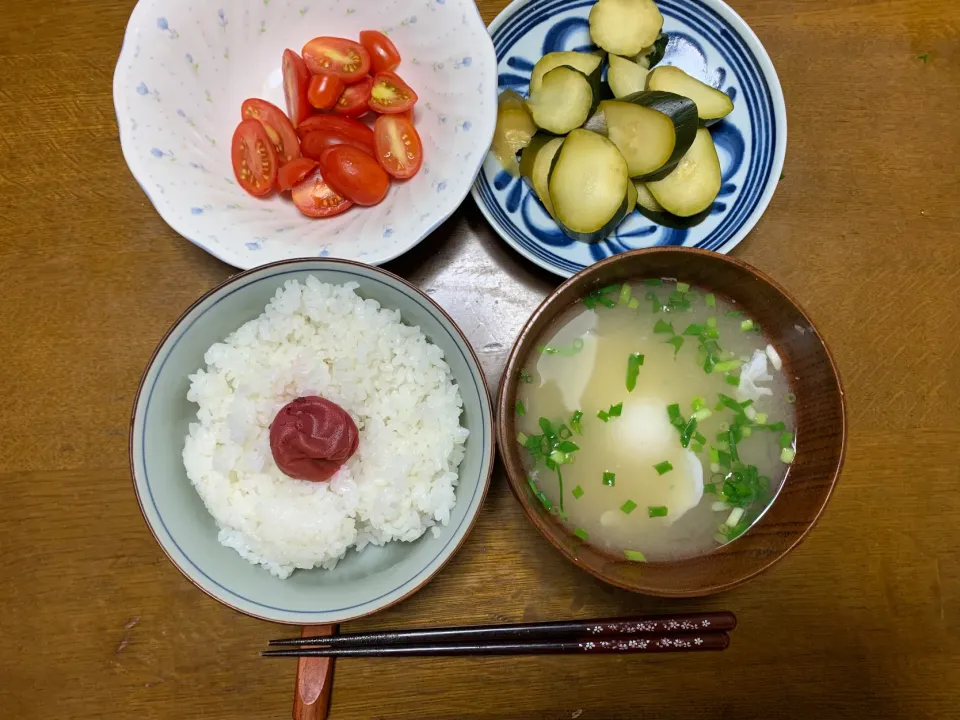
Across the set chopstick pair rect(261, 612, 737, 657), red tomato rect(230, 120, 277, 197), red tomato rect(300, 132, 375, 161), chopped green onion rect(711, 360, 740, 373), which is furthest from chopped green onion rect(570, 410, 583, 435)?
red tomato rect(230, 120, 277, 197)

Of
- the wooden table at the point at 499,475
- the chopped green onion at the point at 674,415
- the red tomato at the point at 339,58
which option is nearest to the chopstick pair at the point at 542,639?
the wooden table at the point at 499,475

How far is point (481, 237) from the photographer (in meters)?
2.05

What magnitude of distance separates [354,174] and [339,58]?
42cm

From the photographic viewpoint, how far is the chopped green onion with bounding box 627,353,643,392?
1811 millimetres

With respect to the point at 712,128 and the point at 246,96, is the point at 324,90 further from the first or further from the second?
the point at 712,128

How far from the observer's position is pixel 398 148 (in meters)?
1.92

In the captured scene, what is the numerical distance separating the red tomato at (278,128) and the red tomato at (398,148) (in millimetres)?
283

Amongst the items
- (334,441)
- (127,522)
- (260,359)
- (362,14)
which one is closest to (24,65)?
(362,14)

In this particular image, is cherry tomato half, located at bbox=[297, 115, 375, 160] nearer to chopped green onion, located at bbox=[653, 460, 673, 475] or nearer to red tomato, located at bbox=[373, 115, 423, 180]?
red tomato, located at bbox=[373, 115, 423, 180]

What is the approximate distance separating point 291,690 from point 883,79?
9.15 feet

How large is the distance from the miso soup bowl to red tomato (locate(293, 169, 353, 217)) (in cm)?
74

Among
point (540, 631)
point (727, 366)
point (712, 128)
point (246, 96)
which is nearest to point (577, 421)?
point (727, 366)

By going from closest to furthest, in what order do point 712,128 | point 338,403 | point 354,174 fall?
1. point 338,403
2. point 354,174
3. point 712,128

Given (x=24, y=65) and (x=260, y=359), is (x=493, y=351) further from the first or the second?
(x=24, y=65)
